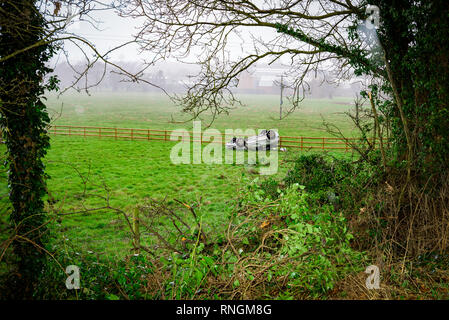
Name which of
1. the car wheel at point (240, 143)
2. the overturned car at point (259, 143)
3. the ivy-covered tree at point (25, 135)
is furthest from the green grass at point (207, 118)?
the ivy-covered tree at point (25, 135)

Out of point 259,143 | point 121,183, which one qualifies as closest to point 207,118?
point 259,143

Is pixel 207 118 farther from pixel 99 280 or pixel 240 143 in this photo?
pixel 99 280

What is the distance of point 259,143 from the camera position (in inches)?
776

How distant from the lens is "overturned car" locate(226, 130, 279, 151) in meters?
19.7

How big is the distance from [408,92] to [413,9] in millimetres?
1362

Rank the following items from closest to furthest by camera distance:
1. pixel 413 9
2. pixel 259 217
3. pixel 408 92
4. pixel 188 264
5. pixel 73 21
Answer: pixel 188 264 → pixel 73 21 → pixel 259 217 → pixel 413 9 → pixel 408 92

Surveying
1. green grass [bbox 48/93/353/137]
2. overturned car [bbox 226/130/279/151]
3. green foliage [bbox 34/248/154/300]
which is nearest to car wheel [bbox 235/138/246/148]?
overturned car [bbox 226/130/279/151]

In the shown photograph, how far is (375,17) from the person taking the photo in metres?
6.27

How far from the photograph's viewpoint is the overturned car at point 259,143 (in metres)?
19.7

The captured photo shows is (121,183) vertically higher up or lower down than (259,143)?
lower down

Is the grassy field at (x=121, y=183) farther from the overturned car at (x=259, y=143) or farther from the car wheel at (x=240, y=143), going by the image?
the car wheel at (x=240, y=143)

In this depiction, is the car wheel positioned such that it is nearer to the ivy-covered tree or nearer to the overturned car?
the overturned car

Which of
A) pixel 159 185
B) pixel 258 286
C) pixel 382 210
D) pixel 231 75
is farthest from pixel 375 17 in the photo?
pixel 159 185
